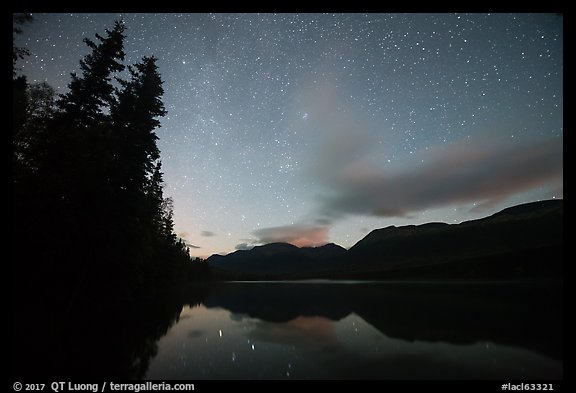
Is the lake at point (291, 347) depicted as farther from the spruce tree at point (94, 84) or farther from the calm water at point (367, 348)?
the spruce tree at point (94, 84)

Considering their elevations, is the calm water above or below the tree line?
below

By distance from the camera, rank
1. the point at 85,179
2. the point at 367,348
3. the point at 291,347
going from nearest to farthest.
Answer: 1. the point at 367,348
2. the point at 291,347
3. the point at 85,179

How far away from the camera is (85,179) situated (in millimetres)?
14992

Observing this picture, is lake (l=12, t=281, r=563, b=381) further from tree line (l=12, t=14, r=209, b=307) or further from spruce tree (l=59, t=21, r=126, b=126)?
spruce tree (l=59, t=21, r=126, b=126)

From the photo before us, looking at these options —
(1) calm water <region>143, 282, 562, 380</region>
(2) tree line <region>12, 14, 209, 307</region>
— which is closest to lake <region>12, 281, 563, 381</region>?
(1) calm water <region>143, 282, 562, 380</region>

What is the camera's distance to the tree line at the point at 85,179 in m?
14.6

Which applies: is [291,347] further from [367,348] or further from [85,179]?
[85,179]

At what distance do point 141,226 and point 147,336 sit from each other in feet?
33.1

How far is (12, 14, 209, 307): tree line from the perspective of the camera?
14570mm

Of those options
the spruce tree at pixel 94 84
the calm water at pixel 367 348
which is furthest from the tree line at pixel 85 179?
the calm water at pixel 367 348

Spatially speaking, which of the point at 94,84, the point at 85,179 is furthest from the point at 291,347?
the point at 94,84

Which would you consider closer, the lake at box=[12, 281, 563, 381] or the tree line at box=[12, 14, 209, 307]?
the lake at box=[12, 281, 563, 381]

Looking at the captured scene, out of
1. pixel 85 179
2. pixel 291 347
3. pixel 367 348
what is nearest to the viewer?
pixel 367 348
